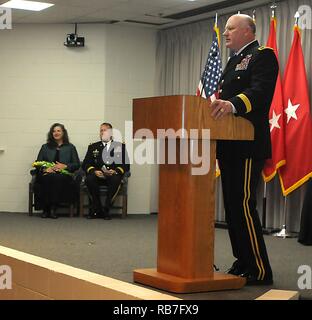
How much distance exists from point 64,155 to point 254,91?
4966 millimetres

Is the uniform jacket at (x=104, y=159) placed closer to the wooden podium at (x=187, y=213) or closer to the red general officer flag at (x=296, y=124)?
the red general officer flag at (x=296, y=124)

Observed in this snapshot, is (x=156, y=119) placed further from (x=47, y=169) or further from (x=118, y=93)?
(x=118, y=93)

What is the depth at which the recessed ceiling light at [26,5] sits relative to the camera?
7.26 meters

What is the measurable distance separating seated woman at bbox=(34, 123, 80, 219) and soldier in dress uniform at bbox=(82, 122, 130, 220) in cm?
21

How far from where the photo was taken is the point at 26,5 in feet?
24.3

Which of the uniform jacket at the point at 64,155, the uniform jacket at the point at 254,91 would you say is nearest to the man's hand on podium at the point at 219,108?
the uniform jacket at the point at 254,91

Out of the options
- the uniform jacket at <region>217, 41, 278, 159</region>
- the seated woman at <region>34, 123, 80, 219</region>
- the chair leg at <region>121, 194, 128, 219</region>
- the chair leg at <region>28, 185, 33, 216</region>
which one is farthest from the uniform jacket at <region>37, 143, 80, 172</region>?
the uniform jacket at <region>217, 41, 278, 159</region>

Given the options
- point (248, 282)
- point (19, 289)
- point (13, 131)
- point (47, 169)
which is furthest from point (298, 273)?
point (13, 131)

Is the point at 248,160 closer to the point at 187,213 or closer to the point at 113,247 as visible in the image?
the point at 187,213

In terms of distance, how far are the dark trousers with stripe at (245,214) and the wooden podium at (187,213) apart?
0.59 feet

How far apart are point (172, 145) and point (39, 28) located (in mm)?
5750

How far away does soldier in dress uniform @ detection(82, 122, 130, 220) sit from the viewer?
7695 millimetres

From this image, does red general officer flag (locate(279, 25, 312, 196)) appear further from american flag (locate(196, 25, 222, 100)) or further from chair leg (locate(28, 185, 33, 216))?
chair leg (locate(28, 185, 33, 216))

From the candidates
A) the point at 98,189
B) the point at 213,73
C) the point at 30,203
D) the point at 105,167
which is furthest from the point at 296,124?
the point at 30,203
